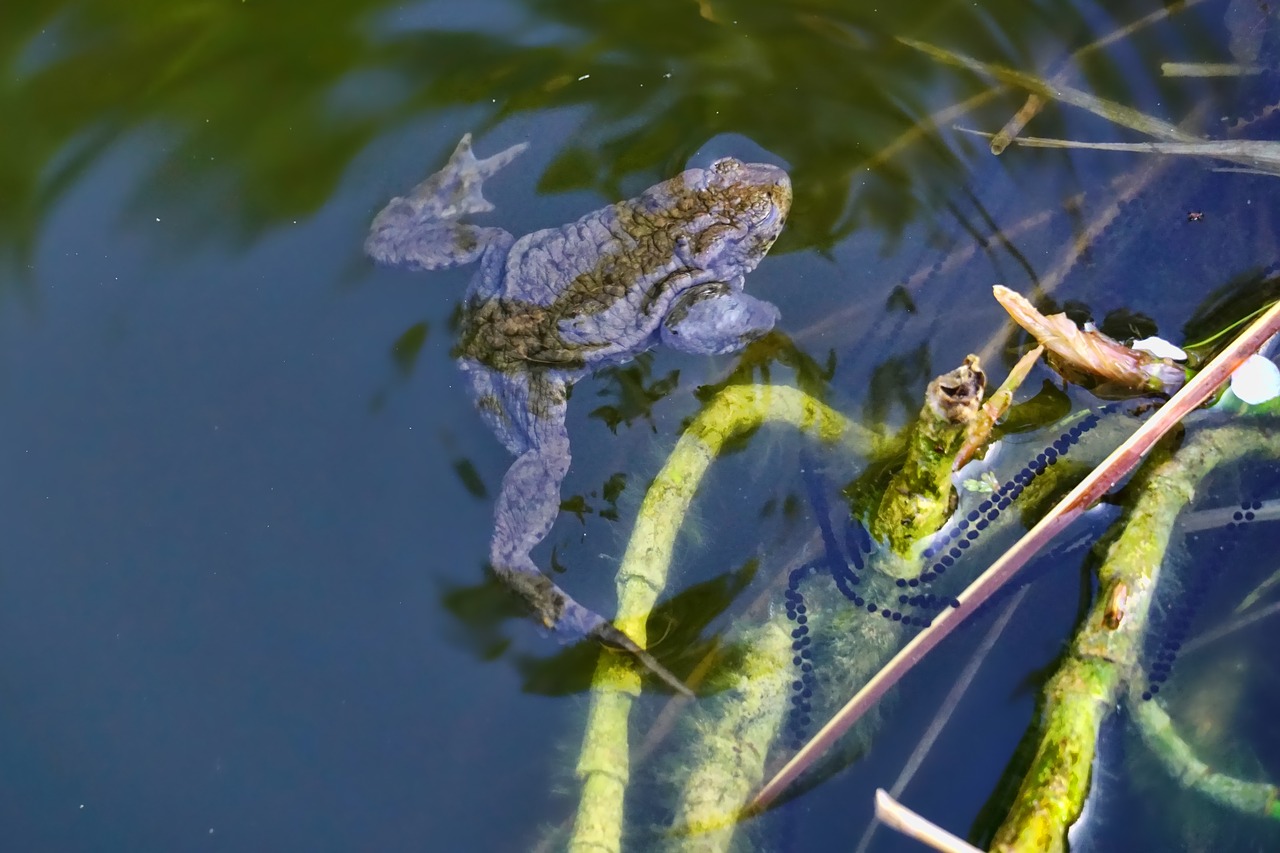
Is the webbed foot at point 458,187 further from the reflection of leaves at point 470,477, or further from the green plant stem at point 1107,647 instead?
the green plant stem at point 1107,647

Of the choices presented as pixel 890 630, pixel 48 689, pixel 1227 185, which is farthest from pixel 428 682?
pixel 1227 185

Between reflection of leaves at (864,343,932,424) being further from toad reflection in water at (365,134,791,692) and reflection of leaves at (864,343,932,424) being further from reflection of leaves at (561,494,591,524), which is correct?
reflection of leaves at (561,494,591,524)

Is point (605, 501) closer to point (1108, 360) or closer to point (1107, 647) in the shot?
point (1107, 647)

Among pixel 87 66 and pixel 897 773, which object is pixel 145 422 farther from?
pixel 897 773

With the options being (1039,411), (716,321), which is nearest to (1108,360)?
(1039,411)

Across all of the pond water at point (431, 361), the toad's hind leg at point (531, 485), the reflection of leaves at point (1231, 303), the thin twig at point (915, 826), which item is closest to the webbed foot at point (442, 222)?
the pond water at point (431, 361)

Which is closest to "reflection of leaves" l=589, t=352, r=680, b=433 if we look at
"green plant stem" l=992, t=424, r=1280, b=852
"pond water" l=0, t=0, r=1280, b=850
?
"pond water" l=0, t=0, r=1280, b=850

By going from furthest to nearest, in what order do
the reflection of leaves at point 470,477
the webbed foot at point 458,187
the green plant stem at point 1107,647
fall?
the webbed foot at point 458,187
the reflection of leaves at point 470,477
the green plant stem at point 1107,647
